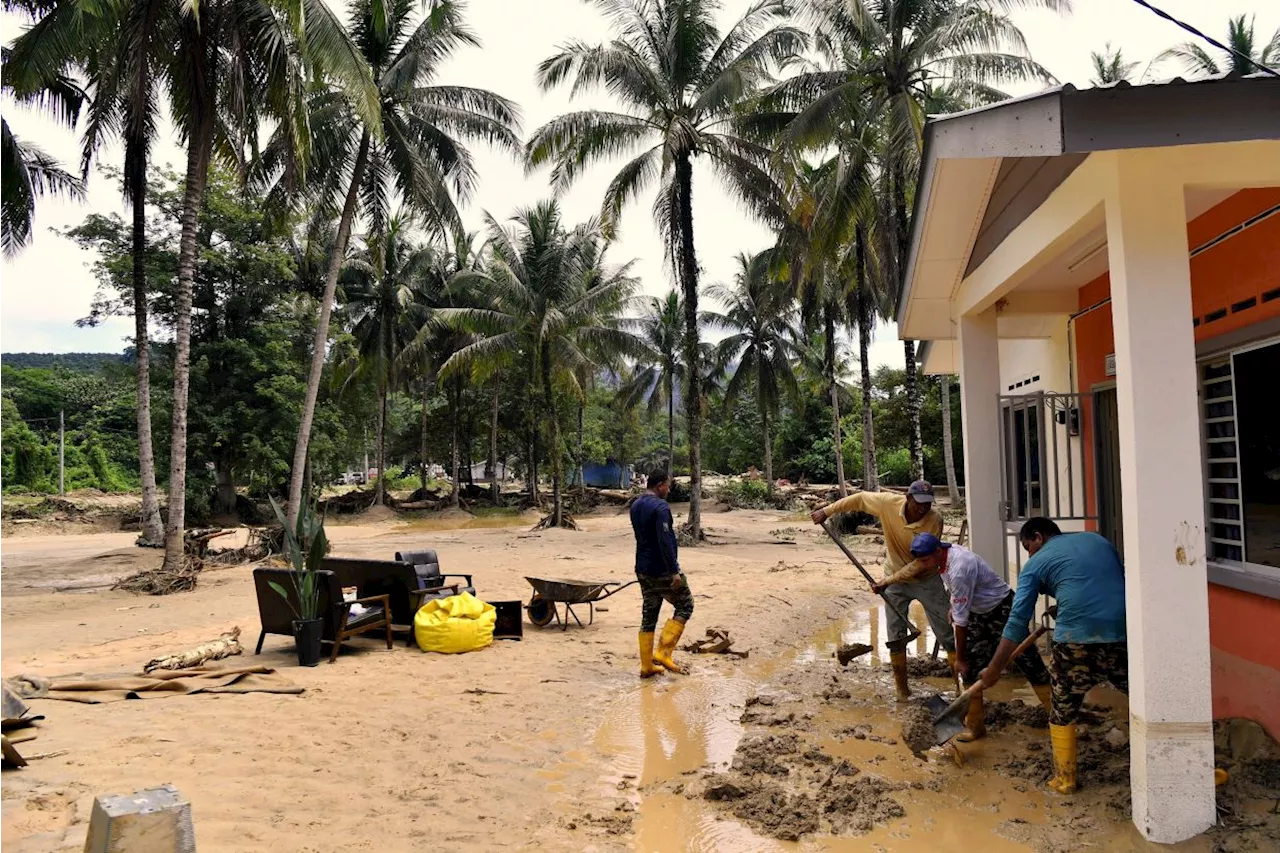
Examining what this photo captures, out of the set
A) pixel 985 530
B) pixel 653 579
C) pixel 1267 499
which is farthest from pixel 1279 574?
pixel 653 579

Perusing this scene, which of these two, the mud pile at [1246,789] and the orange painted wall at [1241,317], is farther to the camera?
the orange painted wall at [1241,317]

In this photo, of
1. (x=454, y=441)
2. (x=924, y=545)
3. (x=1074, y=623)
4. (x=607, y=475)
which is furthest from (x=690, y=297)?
(x=607, y=475)

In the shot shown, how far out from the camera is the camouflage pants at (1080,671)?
426 centimetres

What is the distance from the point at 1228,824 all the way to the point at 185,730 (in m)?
5.74

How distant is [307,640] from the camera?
23.7ft

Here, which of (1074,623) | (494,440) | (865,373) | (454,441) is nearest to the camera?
(1074,623)

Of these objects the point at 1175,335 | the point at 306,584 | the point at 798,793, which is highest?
the point at 1175,335

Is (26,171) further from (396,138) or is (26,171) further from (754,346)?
(754,346)

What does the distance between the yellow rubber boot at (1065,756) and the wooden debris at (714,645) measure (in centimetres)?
387

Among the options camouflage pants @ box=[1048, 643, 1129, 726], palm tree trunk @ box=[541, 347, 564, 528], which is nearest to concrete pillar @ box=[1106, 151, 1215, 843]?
camouflage pants @ box=[1048, 643, 1129, 726]

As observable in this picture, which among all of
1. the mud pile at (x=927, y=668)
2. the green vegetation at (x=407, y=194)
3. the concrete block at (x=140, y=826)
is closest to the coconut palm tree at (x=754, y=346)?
the green vegetation at (x=407, y=194)

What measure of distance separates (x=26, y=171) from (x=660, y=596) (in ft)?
55.8

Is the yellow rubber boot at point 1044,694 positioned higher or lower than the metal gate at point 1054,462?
lower

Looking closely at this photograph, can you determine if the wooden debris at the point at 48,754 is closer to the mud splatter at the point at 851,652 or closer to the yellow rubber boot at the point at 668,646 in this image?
the yellow rubber boot at the point at 668,646
